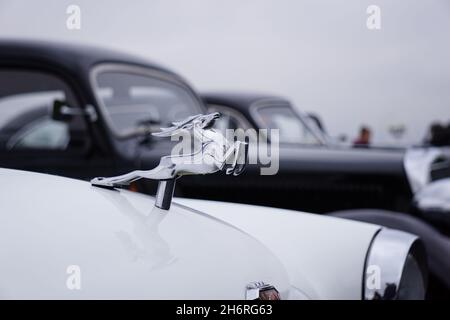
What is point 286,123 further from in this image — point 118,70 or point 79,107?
point 79,107

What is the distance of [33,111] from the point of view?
323 cm

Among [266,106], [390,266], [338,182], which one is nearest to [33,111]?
[338,182]

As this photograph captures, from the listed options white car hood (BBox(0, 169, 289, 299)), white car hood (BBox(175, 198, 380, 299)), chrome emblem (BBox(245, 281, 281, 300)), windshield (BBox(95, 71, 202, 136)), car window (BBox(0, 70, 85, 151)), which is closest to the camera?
white car hood (BBox(0, 169, 289, 299))

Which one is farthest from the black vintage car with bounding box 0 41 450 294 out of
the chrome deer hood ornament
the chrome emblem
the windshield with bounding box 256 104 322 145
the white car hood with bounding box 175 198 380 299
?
the chrome deer hood ornament

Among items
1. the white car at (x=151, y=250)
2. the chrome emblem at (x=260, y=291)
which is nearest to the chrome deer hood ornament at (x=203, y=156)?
the white car at (x=151, y=250)

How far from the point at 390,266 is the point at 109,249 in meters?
0.76

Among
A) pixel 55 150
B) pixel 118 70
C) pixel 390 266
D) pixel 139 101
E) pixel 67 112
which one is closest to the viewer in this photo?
pixel 390 266

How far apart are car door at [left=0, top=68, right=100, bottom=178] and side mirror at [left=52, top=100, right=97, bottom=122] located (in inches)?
0.8

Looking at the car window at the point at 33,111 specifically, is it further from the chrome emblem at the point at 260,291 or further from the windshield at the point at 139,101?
the chrome emblem at the point at 260,291

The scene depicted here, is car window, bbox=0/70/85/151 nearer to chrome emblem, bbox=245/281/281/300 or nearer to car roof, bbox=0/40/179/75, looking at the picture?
car roof, bbox=0/40/179/75

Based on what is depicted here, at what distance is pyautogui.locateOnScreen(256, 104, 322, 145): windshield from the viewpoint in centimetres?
424
